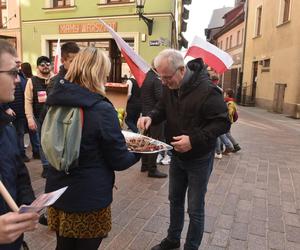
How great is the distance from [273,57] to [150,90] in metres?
15.1

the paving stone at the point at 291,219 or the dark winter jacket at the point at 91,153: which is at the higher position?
the dark winter jacket at the point at 91,153

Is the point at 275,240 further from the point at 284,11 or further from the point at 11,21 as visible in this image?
the point at 284,11

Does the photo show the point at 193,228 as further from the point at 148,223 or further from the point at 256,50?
the point at 256,50

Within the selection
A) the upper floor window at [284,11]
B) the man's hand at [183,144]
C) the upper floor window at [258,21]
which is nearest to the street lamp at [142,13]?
the man's hand at [183,144]

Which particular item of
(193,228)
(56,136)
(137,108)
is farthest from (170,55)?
(137,108)

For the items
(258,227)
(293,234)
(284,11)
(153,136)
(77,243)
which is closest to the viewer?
(77,243)

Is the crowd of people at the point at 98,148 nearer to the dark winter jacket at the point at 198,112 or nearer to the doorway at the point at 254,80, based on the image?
the dark winter jacket at the point at 198,112

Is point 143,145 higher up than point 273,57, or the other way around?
point 273,57

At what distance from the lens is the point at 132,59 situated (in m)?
4.15

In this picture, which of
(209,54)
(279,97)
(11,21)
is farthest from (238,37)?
(209,54)

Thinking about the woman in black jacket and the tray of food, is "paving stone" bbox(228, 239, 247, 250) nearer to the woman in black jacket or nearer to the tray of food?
the tray of food

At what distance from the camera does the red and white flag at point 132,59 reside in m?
4.05

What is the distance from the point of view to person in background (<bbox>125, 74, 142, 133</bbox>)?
6.06m

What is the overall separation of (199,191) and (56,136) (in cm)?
131
